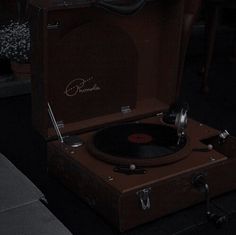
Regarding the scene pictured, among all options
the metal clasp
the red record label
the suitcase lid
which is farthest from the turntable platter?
the metal clasp

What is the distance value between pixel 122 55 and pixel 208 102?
2.48 feet

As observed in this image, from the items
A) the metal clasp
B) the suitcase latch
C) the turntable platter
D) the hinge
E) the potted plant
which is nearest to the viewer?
the suitcase latch

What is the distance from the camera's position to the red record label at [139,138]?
1.34 meters

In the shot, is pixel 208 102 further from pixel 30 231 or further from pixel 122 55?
pixel 30 231

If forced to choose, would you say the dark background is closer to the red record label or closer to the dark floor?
the dark floor

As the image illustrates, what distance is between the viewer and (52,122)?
1.45 m

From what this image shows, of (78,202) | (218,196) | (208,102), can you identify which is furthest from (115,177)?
(208,102)

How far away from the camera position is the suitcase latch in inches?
45.6

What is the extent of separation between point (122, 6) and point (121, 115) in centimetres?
35

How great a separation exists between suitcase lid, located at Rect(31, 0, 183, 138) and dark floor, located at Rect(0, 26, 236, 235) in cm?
18

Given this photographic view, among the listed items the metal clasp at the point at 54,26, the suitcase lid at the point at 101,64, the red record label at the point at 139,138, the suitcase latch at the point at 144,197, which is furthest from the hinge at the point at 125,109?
the suitcase latch at the point at 144,197

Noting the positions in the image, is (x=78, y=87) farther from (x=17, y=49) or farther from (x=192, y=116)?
(x=17, y=49)

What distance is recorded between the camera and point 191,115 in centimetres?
205

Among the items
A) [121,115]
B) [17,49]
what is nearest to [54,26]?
[121,115]
